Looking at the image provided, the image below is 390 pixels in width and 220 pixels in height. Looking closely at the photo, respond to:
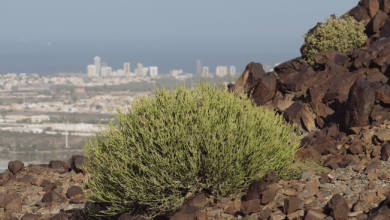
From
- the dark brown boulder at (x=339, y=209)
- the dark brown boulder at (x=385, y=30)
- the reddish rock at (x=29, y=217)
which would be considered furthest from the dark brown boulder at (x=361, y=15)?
the reddish rock at (x=29, y=217)

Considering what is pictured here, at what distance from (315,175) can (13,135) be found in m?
108

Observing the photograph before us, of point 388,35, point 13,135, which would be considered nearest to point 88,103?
point 13,135

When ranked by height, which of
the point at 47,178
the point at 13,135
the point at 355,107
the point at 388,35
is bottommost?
the point at 13,135

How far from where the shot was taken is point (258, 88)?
51.1 ft

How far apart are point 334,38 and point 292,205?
442 inches

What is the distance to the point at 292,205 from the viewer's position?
775cm

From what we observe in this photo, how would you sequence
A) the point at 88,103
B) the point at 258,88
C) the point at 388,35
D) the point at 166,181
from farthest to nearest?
the point at 88,103, the point at 388,35, the point at 258,88, the point at 166,181

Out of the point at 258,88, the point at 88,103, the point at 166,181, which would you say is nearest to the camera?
the point at 166,181

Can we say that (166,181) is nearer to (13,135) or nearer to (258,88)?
(258,88)

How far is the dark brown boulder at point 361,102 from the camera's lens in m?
11.6

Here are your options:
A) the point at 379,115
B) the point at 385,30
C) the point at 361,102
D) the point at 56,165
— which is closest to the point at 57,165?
the point at 56,165

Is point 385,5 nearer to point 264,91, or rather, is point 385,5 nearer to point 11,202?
point 264,91

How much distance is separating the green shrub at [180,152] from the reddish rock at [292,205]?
88 cm

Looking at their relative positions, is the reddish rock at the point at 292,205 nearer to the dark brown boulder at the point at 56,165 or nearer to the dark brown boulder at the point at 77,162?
the dark brown boulder at the point at 77,162
